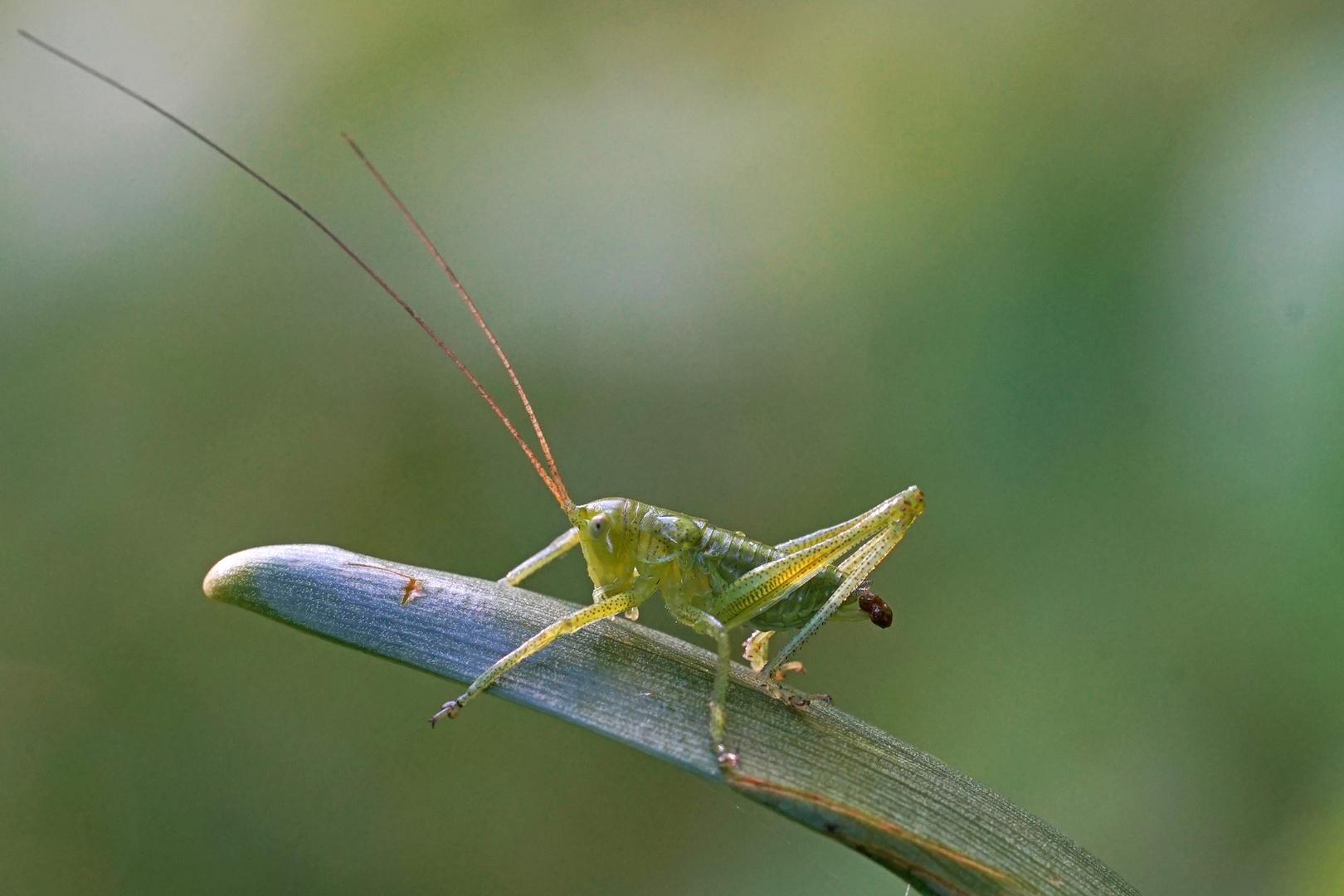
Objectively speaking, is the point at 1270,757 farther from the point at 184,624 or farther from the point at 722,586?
the point at 184,624

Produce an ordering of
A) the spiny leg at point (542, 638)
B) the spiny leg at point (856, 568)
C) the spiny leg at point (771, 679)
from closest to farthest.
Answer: the spiny leg at point (542, 638) < the spiny leg at point (771, 679) < the spiny leg at point (856, 568)

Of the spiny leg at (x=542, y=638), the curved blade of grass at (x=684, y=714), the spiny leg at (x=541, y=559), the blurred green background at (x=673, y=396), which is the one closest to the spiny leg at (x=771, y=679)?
the curved blade of grass at (x=684, y=714)

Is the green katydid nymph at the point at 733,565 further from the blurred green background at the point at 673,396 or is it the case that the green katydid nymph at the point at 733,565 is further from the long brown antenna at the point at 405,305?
the blurred green background at the point at 673,396

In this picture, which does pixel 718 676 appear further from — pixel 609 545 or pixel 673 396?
pixel 673 396

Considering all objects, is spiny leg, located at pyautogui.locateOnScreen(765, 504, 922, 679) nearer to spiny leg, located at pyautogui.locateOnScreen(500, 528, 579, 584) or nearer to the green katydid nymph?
the green katydid nymph

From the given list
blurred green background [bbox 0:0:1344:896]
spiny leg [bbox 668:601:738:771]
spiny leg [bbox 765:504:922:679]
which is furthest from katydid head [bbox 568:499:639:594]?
blurred green background [bbox 0:0:1344:896]

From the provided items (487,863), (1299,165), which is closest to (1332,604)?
(1299,165)

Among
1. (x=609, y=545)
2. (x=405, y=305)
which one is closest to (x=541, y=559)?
(x=609, y=545)
